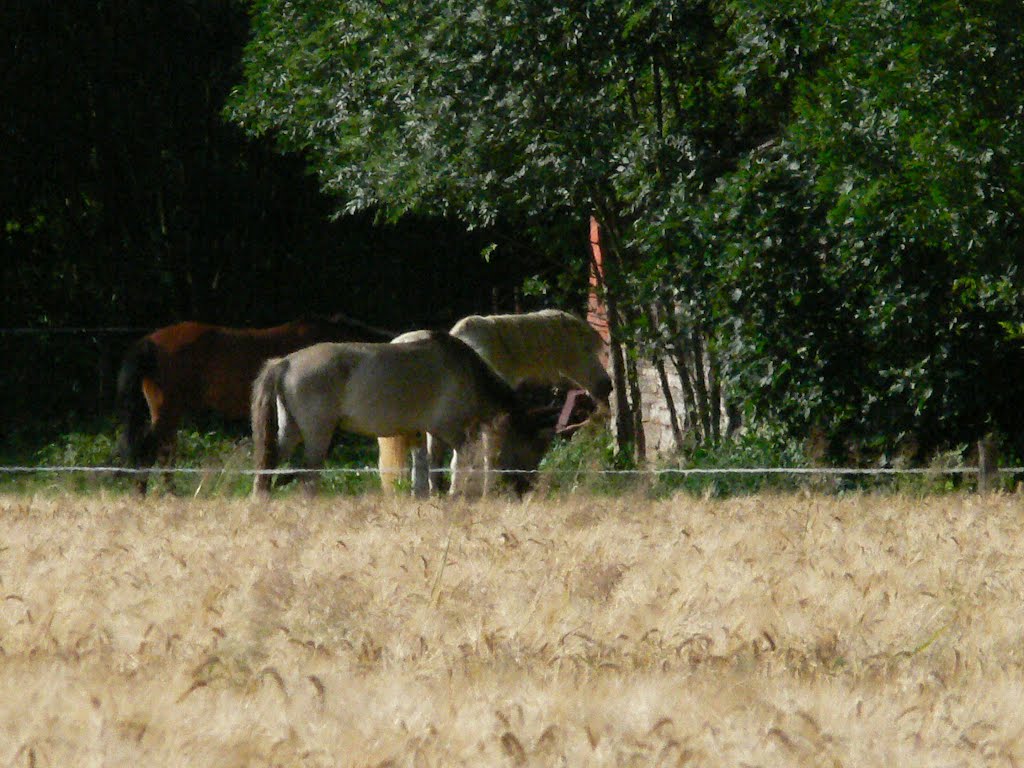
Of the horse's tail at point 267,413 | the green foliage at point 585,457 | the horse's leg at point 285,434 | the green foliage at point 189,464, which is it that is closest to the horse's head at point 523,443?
the green foliage at point 585,457

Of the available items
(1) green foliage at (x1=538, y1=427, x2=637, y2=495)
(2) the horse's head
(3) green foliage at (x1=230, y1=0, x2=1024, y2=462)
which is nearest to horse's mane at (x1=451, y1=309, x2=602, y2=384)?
→ (3) green foliage at (x1=230, y1=0, x2=1024, y2=462)

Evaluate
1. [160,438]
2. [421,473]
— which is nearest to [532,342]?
[421,473]

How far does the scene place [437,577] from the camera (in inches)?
322

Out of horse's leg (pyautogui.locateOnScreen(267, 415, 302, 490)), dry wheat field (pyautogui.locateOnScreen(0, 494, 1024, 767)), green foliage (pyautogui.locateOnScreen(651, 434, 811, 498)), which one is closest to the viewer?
dry wheat field (pyautogui.locateOnScreen(0, 494, 1024, 767))

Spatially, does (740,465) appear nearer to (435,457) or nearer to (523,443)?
(523,443)

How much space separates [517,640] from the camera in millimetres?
7012

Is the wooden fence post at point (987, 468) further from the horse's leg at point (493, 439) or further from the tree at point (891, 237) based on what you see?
the horse's leg at point (493, 439)

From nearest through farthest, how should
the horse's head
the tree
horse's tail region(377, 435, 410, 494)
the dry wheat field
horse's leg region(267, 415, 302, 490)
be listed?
1. the dry wheat field
2. the tree
3. horse's leg region(267, 415, 302, 490)
4. the horse's head
5. horse's tail region(377, 435, 410, 494)

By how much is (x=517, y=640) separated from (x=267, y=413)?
7.17 metres

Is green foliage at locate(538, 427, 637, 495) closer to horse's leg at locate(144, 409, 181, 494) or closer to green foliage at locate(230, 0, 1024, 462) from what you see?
green foliage at locate(230, 0, 1024, 462)

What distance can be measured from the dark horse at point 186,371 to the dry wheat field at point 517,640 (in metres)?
6.22

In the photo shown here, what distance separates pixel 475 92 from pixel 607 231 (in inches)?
114

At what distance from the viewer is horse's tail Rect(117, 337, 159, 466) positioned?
17391mm

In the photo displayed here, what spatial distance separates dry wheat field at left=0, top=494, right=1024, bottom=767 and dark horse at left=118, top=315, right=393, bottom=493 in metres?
6.22
